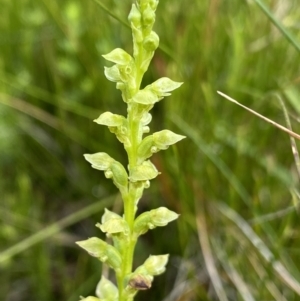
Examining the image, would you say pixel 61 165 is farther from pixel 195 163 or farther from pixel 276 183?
pixel 276 183

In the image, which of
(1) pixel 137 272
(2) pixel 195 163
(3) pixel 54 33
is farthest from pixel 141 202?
(1) pixel 137 272

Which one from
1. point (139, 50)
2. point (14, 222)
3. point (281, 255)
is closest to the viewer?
point (139, 50)

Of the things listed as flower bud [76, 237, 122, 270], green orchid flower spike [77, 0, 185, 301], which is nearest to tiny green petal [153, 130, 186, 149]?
green orchid flower spike [77, 0, 185, 301]

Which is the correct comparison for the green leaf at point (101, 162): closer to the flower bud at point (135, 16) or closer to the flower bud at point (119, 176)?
the flower bud at point (119, 176)

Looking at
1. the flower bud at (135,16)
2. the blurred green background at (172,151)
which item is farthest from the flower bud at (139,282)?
the blurred green background at (172,151)

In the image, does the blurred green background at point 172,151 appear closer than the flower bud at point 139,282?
No

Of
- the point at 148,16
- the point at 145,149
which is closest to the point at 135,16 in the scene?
the point at 148,16

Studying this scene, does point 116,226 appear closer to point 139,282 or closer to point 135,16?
point 139,282
